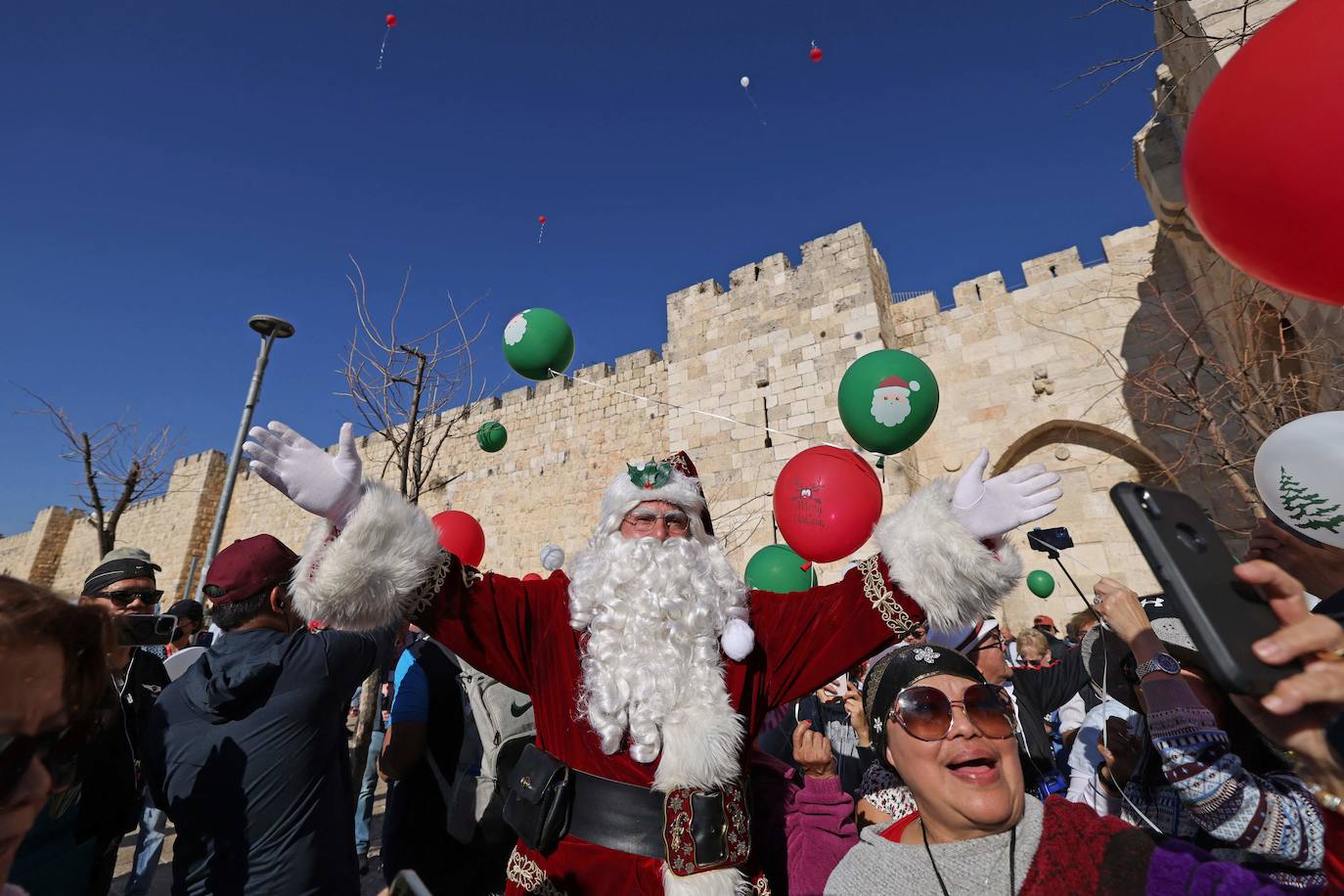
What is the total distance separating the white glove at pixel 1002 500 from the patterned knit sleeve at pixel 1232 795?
0.55m

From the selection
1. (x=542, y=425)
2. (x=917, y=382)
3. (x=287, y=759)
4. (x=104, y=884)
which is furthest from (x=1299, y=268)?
(x=542, y=425)

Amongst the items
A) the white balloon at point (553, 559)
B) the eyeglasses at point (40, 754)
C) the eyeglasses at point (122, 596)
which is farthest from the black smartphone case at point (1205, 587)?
the eyeglasses at point (122, 596)

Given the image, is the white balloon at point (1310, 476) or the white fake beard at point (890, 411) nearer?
the white balloon at point (1310, 476)

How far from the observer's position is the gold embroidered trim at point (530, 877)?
1.60 m

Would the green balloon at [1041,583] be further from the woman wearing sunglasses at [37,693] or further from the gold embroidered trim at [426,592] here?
the woman wearing sunglasses at [37,693]

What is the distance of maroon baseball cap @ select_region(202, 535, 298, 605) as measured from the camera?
198 cm

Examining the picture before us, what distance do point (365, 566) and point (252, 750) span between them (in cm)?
85

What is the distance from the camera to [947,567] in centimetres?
165

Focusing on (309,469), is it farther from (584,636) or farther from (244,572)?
(584,636)

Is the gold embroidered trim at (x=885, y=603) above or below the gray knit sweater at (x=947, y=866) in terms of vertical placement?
above

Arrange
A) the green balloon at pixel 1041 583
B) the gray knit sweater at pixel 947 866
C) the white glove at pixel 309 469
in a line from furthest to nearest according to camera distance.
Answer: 1. the green balloon at pixel 1041 583
2. the white glove at pixel 309 469
3. the gray knit sweater at pixel 947 866

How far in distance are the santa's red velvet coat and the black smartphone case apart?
0.91 meters

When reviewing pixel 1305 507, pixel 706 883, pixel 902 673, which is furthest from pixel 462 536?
pixel 1305 507

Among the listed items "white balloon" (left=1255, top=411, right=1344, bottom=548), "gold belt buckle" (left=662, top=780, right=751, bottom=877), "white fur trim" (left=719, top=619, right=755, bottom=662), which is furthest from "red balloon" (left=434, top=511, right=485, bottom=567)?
"white balloon" (left=1255, top=411, right=1344, bottom=548)
